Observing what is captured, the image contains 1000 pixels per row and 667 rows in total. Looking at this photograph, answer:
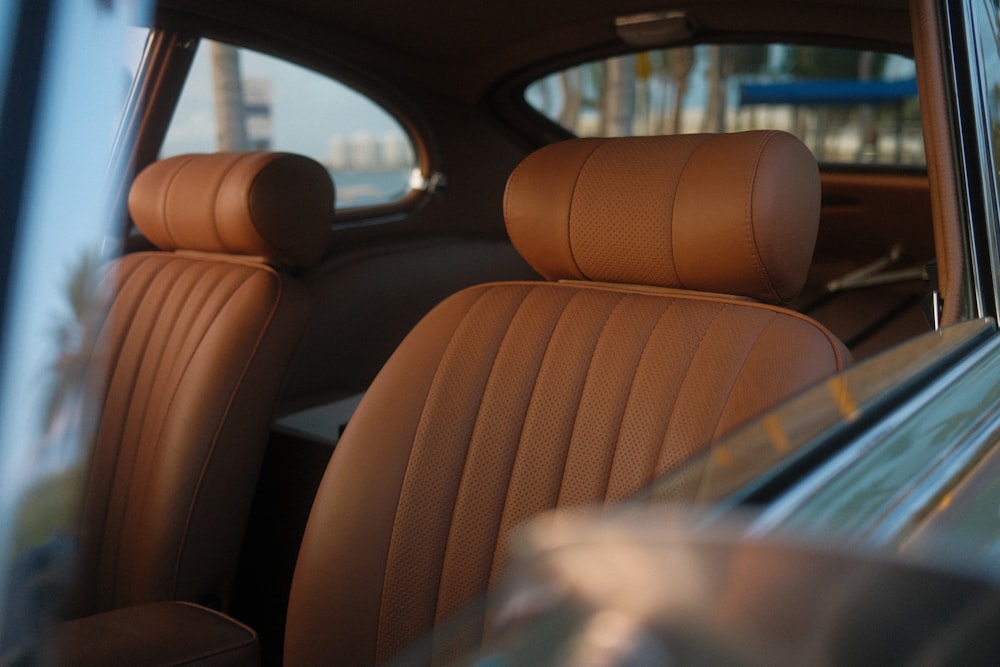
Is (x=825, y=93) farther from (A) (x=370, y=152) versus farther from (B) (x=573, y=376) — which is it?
(B) (x=573, y=376)

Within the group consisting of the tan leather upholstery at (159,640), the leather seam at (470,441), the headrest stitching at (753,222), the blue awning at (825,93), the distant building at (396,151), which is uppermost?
the blue awning at (825,93)

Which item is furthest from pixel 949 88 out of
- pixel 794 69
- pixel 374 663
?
pixel 794 69

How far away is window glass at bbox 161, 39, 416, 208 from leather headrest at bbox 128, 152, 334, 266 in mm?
558

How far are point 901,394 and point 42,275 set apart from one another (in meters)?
0.60

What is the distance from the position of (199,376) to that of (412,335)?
526 millimetres

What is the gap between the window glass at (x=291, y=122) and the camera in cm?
266

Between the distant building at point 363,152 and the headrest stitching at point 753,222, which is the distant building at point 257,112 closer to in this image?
the distant building at point 363,152

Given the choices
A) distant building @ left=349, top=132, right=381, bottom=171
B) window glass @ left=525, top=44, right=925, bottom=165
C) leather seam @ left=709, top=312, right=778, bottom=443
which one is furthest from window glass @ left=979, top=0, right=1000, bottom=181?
distant building @ left=349, top=132, right=381, bottom=171

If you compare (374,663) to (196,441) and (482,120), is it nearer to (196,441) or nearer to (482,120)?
(196,441)

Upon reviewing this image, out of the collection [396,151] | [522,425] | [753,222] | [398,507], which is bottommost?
[398,507]

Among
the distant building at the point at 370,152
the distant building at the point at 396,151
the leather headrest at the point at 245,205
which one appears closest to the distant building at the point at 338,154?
the distant building at the point at 370,152

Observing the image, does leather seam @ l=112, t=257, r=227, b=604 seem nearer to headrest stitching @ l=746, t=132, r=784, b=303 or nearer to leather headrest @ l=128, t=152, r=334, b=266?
leather headrest @ l=128, t=152, r=334, b=266

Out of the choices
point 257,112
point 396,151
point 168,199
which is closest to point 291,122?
point 257,112

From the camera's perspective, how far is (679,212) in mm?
1341
